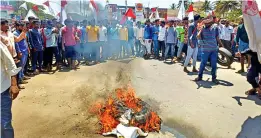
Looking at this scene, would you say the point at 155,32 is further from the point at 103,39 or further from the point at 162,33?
the point at 103,39

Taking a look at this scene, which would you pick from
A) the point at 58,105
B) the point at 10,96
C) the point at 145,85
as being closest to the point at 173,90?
the point at 145,85

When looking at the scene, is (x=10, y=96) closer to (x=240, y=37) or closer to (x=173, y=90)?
(x=173, y=90)

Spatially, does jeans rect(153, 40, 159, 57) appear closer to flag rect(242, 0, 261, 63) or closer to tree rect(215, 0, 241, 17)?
flag rect(242, 0, 261, 63)

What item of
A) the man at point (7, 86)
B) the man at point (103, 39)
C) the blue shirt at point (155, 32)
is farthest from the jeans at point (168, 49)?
the man at point (7, 86)

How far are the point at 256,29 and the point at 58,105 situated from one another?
422 centimetres

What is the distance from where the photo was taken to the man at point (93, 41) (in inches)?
426

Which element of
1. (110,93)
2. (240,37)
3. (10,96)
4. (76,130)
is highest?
(240,37)

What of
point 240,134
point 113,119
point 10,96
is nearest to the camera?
point 10,96

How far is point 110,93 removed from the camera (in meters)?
5.72

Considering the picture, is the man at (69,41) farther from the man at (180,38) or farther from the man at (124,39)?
the man at (180,38)

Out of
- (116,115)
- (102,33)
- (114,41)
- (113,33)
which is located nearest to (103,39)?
(102,33)

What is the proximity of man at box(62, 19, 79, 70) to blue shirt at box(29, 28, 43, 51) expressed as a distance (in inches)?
37.0

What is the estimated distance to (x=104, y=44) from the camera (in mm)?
11734

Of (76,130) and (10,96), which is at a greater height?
(10,96)
